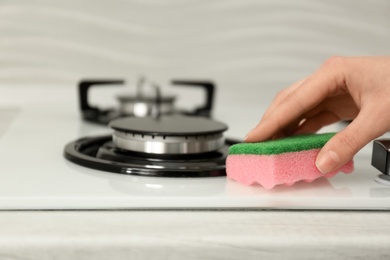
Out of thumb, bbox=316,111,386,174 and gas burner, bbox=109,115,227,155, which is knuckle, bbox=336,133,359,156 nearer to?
thumb, bbox=316,111,386,174

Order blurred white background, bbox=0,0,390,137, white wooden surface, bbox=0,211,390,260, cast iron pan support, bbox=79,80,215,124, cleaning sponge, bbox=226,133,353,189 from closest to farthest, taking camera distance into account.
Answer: white wooden surface, bbox=0,211,390,260, cleaning sponge, bbox=226,133,353,189, cast iron pan support, bbox=79,80,215,124, blurred white background, bbox=0,0,390,137

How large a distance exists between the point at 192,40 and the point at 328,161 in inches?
30.6

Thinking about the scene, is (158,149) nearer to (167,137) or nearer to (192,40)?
(167,137)

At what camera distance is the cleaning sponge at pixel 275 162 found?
581 mm

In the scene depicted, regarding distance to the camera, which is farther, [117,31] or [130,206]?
[117,31]

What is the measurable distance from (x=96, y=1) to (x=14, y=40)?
20 centimetres

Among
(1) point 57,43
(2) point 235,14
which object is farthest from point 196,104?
(1) point 57,43

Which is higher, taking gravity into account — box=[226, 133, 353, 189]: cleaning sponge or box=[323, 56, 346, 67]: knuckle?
box=[323, 56, 346, 67]: knuckle

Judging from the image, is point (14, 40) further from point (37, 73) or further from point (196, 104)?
point (196, 104)

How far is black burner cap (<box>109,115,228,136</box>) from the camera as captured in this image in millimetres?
716

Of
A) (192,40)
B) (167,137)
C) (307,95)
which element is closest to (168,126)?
(167,137)

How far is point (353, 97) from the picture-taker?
696 mm

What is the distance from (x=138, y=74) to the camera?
1324 millimetres

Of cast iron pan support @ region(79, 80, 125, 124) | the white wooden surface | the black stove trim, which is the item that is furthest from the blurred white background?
the white wooden surface
